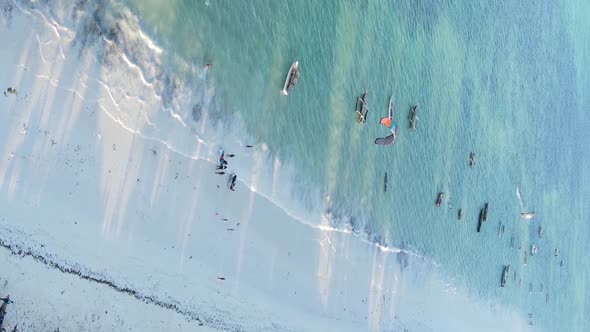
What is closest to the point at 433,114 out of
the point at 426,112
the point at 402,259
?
the point at 426,112

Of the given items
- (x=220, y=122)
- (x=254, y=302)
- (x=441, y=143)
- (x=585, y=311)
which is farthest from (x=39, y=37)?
(x=585, y=311)

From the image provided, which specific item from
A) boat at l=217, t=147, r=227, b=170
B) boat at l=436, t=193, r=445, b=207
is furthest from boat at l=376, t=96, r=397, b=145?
boat at l=217, t=147, r=227, b=170

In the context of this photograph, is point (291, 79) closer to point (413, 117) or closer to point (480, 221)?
point (413, 117)

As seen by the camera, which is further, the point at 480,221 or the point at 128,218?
the point at 480,221

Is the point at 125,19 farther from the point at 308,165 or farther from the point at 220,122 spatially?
the point at 308,165

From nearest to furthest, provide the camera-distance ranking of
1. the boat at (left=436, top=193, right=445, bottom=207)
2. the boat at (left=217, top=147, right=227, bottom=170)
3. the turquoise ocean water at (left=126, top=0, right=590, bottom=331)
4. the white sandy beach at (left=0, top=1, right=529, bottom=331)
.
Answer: the white sandy beach at (left=0, top=1, right=529, bottom=331) → the boat at (left=217, top=147, right=227, bottom=170) → the turquoise ocean water at (left=126, top=0, right=590, bottom=331) → the boat at (left=436, top=193, right=445, bottom=207)

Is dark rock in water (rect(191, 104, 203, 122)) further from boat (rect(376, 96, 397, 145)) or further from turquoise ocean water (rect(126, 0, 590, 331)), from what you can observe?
boat (rect(376, 96, 397, 145))
